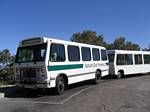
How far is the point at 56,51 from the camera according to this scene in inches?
531

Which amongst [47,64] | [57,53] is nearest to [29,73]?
[47,64]

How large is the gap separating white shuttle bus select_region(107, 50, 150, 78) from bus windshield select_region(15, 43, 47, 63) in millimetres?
10288

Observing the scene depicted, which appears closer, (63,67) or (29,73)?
(29,73)

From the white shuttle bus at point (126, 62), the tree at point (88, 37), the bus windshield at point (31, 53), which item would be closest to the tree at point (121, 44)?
the tree at point (88, 37)

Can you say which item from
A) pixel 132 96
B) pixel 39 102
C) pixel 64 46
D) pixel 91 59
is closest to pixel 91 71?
pixel 91 59

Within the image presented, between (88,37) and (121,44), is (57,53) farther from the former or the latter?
(121,44)

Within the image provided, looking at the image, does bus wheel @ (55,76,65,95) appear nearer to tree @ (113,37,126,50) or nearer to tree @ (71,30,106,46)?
tree @ (71,30,106,46)

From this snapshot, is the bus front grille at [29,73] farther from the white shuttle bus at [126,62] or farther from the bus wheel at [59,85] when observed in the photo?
the white shuttle bus at [126,62]

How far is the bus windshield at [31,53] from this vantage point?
13.0 metres

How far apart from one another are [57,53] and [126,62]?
1194 cm

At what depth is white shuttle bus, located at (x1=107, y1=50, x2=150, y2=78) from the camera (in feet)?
74.1

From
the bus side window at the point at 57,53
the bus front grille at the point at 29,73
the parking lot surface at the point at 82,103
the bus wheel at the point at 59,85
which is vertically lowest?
the parking lot surface at the point at 82,103

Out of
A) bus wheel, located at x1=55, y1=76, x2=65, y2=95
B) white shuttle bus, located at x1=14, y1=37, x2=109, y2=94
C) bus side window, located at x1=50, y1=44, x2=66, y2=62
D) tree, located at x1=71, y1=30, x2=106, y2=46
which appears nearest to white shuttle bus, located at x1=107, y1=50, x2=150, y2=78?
white shuttle bus, located at x1=14, y1=37, x2=109, y2=94

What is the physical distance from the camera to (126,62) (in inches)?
949
